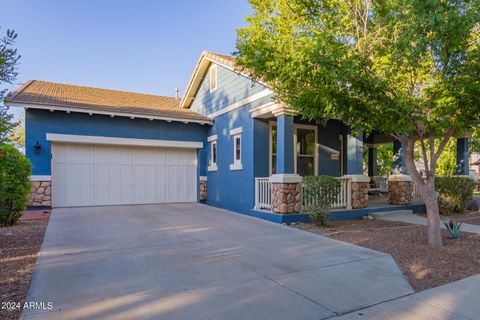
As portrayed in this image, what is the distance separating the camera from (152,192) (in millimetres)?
12969

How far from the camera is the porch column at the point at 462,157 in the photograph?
12.9m

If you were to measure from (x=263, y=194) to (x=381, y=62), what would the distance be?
538cm

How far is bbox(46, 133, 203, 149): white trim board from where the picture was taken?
36.4 feet

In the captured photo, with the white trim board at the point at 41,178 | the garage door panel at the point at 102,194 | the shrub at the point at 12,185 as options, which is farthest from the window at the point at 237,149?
the white trim board at the point at 41,178

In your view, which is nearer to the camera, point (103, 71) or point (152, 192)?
point (152, 192)

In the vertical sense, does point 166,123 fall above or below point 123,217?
above

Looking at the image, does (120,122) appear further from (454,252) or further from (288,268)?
Result: (454,252)

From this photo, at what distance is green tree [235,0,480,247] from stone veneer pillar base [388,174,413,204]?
5471 mm

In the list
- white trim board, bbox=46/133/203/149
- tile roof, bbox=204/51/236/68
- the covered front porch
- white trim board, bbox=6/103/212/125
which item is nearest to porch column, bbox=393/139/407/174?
the covered front porch

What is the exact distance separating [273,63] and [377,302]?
428cm

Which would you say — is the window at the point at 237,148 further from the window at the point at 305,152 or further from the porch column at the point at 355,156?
the porch column at the point at 355,156

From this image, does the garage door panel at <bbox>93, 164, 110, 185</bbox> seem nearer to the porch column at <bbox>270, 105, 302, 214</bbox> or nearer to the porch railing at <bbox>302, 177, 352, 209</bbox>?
the porch column at <bbox>270, 105, 302, 214</bbox>

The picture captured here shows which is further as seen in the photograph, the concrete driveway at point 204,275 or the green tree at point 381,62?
the green tree at point 381,62

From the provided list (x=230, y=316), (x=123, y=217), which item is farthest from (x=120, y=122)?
(x=230, y=316)
